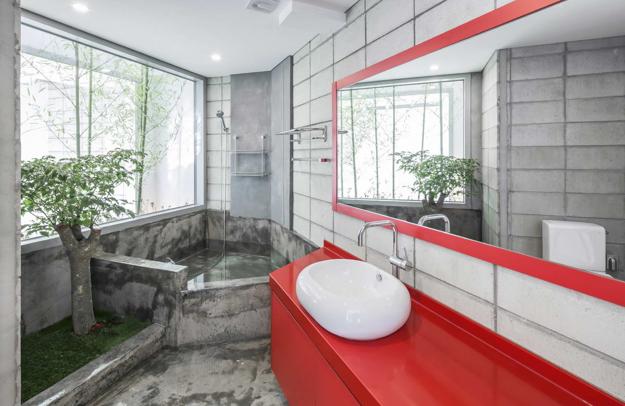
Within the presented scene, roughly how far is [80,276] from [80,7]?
1852mm

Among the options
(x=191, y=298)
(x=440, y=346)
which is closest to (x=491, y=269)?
(x=440, y=346)

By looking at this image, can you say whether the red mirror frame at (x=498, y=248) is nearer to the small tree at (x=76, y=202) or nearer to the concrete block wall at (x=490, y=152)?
the concrete block wall at (x=490, y=152)

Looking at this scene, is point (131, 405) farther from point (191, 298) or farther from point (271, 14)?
point (271, 14)

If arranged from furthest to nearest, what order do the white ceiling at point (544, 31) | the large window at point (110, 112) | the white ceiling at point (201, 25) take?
the large window at point (110, 112) → the white ceiling at point (201, 25) → the white ceiling at point (544, 31)

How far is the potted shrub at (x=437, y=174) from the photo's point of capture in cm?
Answer: 120

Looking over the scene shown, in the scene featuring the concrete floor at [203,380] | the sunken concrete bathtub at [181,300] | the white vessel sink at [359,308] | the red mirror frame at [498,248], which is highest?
the red mirror frame at [498,248]

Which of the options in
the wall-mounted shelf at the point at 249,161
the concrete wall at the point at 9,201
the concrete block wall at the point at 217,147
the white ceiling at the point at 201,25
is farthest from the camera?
the concrete block wall at the point at 217,147

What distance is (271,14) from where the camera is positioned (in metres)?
2.20

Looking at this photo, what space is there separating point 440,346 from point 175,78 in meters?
3.77

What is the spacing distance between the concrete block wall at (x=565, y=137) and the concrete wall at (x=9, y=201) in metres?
1.82

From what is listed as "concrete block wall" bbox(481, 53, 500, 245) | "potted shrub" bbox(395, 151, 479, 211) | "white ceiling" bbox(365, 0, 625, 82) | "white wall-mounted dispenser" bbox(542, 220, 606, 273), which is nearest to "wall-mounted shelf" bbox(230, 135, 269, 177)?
"potted shrub" bbox(395, 151, 479, 211)

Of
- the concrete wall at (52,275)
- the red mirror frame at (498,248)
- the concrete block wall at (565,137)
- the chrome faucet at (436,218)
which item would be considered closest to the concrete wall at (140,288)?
the concrete wall at (52,275)

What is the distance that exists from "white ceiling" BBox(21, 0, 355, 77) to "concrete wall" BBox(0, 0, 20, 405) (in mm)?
1129

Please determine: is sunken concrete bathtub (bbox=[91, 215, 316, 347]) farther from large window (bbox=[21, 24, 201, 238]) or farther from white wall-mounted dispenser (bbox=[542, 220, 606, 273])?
white wall-mounted dispenser (bbox=[542, 220, 606, 273])
